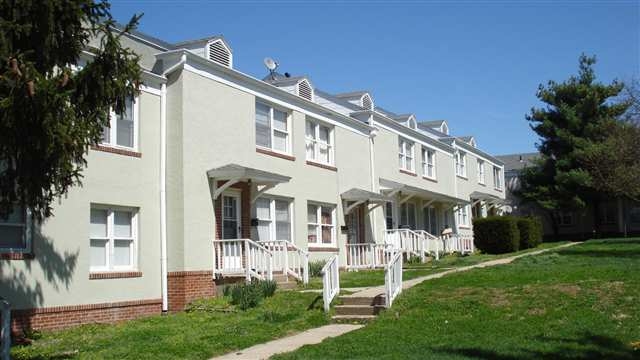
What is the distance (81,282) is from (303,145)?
973 centimetres

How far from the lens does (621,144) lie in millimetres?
27781

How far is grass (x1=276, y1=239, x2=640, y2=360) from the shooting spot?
412 inches

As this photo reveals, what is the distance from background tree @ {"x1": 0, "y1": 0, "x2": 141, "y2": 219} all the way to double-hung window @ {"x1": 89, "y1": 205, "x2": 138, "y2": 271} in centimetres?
503

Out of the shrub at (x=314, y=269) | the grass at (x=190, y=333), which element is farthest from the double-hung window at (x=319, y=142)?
the grass at (x=190, y=333)

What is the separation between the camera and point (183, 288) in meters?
17.0

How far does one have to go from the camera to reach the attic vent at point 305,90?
23.4 metres

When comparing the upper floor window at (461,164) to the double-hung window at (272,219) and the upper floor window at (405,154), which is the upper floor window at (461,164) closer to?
the upper floor window at (405,154)

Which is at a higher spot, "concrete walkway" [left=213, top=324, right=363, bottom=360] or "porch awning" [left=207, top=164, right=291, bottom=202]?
"porch awning" [left=207, top=164, right=291, bottom=202]

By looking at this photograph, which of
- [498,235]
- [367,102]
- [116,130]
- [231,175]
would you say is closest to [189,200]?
[231,175]

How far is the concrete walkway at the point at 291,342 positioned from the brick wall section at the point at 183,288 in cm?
428

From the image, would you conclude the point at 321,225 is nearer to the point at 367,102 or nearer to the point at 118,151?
the point at 367,102

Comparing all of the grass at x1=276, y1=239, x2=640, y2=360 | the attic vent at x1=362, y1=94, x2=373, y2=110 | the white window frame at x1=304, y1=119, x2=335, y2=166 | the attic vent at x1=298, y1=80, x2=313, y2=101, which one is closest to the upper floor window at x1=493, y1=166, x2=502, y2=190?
the attic vent at x1=362, y1=94, x2=373, y2=110

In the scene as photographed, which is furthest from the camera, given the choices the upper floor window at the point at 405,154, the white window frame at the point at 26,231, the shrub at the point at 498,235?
the shrub at the point at 498,235

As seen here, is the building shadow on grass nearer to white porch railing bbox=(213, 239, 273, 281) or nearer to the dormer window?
white porch railing bbox=(213, 239, 273, 281)
